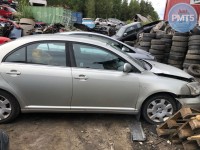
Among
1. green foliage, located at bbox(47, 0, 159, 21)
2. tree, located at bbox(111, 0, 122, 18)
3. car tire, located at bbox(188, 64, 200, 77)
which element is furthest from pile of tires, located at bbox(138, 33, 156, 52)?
tree, located at bbox(111, 0, 122, 18)

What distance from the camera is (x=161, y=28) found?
14.5 meters

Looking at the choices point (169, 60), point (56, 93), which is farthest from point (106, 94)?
point (169, 60)

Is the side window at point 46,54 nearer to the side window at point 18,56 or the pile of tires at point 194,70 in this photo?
the side window at point 18,56

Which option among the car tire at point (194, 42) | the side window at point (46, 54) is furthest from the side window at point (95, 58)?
the car tire at point (194, 42)

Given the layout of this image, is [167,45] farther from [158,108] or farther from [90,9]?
[90,9]

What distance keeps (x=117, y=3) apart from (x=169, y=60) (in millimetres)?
59812

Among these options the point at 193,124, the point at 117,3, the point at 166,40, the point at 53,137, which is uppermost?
the point at 117,3

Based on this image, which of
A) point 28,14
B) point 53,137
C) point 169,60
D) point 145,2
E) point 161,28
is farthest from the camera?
point 145,2

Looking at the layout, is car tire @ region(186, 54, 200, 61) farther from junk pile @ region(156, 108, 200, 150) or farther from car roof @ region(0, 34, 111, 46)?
car roof @ region(0, 34, 111, 46)

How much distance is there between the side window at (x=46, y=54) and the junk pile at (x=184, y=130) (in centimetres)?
196

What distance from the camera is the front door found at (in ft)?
15.9

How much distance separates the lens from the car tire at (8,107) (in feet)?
15.8

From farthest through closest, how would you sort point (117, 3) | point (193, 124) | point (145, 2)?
point (145, 2) → point (117, 3) → point (193, 124)

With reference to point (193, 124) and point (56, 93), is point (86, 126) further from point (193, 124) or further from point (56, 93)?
point (193, 124)
